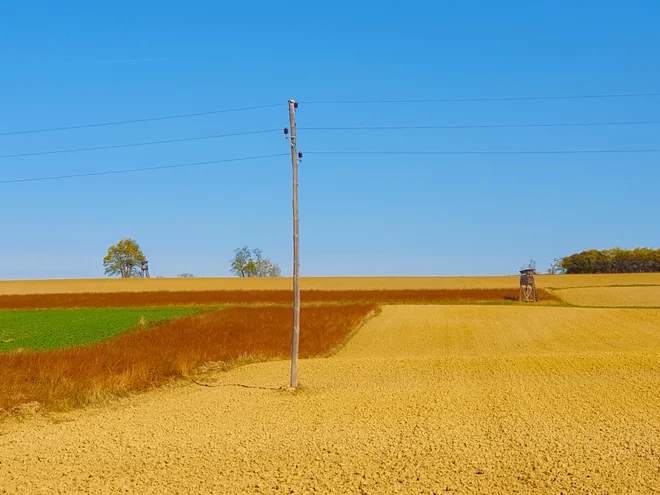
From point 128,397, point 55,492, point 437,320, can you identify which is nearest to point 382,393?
point 128,397

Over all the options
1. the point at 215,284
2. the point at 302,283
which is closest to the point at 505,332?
the point at 302,283

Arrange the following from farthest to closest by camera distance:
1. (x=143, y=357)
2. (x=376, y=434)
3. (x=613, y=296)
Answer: (x=613, y=296) < (x=143, y=357) < (x=376, y=434)

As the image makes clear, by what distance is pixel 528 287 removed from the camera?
2520 inches

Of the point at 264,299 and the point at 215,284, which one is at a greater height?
the point at 215,284

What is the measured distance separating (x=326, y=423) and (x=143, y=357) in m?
9.15

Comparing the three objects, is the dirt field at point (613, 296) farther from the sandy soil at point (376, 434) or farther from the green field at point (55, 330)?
the sandy soil at point (376, 434)

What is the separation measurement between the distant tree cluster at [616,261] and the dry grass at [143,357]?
107m

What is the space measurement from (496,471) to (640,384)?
311 inches

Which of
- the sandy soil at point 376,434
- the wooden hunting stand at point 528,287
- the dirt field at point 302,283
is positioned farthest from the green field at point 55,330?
the dirt field at point 302,283

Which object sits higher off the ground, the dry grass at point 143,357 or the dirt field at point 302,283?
the dirt field at point 302,283

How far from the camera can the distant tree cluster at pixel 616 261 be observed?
129750mm

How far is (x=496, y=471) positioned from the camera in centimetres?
1101

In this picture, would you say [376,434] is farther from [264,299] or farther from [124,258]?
[124,258]

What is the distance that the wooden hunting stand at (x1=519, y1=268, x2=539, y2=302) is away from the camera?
63.0m
